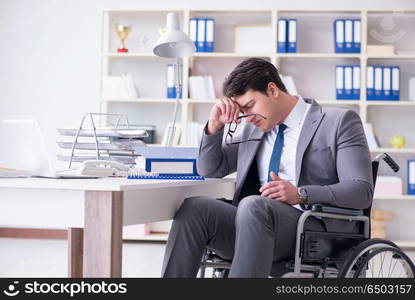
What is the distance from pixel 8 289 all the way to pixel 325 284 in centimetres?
85

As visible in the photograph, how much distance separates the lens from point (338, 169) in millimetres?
2180

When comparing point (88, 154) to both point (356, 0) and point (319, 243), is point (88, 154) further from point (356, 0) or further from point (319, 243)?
point (356, 0)

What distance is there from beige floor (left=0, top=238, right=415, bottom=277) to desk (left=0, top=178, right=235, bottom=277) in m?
2.14

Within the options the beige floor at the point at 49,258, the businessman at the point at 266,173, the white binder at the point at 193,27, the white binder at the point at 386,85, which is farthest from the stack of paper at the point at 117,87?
the businessman at the point at 266,173

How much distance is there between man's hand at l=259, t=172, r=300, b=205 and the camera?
2.07 meters

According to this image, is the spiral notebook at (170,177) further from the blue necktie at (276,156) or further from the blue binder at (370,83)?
the blue binder at (370,83)

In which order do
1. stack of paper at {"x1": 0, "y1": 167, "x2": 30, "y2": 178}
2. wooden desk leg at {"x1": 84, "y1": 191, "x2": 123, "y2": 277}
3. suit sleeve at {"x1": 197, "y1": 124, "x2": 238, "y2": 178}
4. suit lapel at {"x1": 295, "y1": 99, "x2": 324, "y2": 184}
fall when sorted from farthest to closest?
suit sleeve at {"x1": 197, "y1": 124, "x2": 238, "y2": 178}
suit lapel at {"x1": 295, "y1": 99, "x2": 324, "y2": 184}
stack of paper at {"x1": 0, "y1": 167, "x2": 30, "y2": 178}
wooden desk leg at {"x1": 84, "y1": 191, "x2": 123, "y2": 277}

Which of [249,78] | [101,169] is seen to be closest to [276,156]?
[249,78]

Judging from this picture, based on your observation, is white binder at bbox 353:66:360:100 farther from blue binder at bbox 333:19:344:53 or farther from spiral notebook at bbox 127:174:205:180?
spiral notebook at bbox 127:174:205:180

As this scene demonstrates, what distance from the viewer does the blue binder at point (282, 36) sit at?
17.7ft

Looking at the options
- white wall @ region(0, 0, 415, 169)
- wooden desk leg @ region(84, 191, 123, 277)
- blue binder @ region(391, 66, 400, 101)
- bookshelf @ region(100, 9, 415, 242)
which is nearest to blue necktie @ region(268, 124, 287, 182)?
wooden desk leg @ region(84, 191, 123, 277)

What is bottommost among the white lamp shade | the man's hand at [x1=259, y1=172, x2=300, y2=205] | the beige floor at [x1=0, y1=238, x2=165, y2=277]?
the beige floor at [x1=0, y1=238, x2=165, y2=277]

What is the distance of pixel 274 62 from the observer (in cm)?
545

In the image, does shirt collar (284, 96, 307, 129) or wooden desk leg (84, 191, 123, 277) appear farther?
shirt collar (284, 96, 307, 129)
